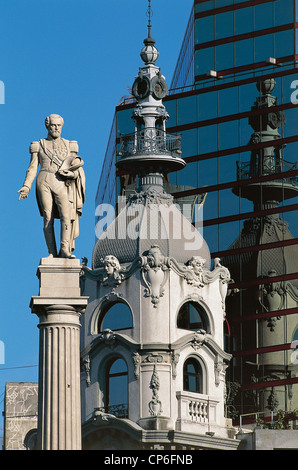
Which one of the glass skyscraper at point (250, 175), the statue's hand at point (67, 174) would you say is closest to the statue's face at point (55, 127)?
the statue's hand at point (67, 174)

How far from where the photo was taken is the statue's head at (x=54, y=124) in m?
34.7

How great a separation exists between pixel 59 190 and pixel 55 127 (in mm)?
1569

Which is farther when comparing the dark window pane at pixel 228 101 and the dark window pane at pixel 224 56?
the dark window pane at pixel 224 56

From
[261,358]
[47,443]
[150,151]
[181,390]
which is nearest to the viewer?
[47,443]

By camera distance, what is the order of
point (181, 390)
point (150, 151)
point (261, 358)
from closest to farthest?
point (181, 390) → point (150, 151) → point (261, 358)

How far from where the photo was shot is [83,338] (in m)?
71.9

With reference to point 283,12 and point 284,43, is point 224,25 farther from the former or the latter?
point 284,43

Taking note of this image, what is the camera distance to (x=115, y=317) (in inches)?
2805

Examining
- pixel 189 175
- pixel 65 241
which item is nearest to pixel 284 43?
pixel 189 175

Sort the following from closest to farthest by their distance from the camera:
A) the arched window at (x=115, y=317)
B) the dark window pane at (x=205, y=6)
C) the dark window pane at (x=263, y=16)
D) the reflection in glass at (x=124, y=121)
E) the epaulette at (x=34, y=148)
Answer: the epaulette at (x=34, y=148), the arched window at (x=115, y=317), the reflection in glass at (x=124, y=121), the dark window pane at (x=263, y=16), the dark window pane at (x=205, y=6)

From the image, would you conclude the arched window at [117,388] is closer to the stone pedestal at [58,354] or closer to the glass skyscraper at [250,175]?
the glass skyscraper at [250,175]

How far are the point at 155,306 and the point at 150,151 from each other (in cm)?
956
